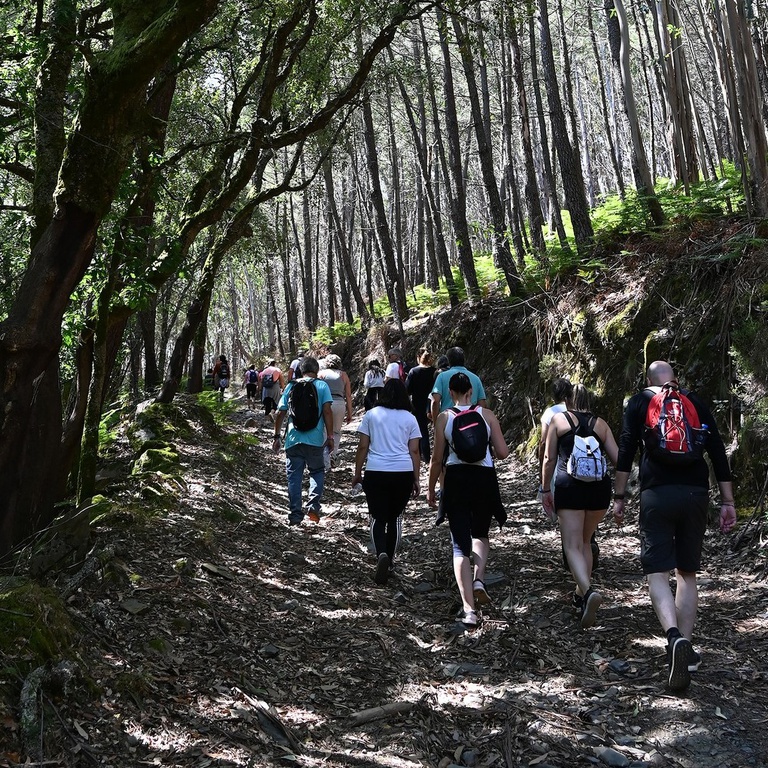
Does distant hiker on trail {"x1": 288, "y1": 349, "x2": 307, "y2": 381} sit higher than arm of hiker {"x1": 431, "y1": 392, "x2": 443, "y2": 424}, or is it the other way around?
distant hiker on trail {"x1": 288, "y1": 349, "x2": 307, "y2": 381}

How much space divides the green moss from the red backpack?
3.76 meters

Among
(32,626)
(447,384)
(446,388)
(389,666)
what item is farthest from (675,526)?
(447,384)

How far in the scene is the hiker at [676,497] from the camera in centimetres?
461

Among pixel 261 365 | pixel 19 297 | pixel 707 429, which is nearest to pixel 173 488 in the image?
pixel 19 297

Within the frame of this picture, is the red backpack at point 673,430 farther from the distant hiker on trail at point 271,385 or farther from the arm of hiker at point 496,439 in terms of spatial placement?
the distant hiker on trail at point 271,385

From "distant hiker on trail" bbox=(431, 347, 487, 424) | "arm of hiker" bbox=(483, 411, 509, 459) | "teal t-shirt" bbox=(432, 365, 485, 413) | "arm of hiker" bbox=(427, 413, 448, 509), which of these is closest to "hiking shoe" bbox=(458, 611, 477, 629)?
"arm of hiker" bbox=(427, 413, 448, 509)

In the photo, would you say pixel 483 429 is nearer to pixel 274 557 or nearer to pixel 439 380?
pixel 274 557

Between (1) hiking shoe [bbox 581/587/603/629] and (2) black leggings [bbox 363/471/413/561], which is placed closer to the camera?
(1) hiking shoe [bbox 581/587/603/629]

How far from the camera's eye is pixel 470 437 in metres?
5.82

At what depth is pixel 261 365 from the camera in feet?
131

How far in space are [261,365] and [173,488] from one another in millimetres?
32059

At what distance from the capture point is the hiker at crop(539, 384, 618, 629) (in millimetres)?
5570

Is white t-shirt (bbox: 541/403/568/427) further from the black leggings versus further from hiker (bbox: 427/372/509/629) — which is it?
the black leggings

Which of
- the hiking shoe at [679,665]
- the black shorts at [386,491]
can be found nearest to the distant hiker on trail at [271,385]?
the black shorts at [386,491]
